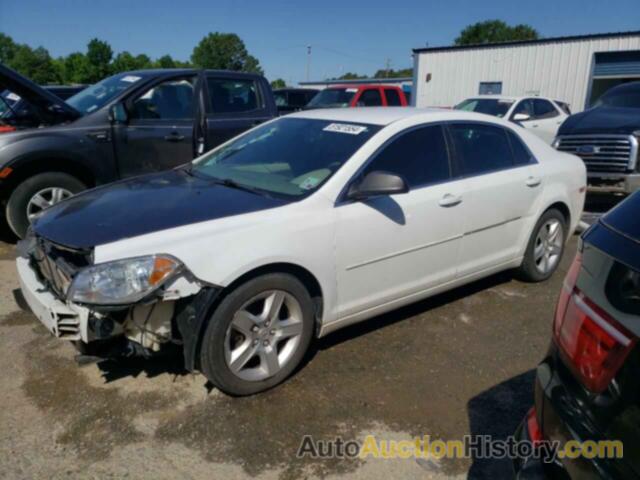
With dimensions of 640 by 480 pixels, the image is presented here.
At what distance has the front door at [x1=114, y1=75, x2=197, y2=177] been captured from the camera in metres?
5.76

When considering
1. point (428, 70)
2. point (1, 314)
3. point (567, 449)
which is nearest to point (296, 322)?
point (567, 449)

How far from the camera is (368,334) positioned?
3799 mm

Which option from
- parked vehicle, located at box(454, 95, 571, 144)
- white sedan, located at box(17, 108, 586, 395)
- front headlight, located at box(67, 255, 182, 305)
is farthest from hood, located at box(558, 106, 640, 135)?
Answer: front headlight, located at box(67, 255, 182, 305)

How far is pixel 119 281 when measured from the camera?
255 centimetres

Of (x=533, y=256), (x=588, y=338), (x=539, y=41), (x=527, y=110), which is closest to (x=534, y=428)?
(x=588, y=338)

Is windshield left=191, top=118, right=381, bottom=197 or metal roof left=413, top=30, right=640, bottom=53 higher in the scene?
metal roof left=413, top=30, right=640, bottom=53

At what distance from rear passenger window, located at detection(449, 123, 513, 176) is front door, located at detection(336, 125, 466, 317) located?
0.18m

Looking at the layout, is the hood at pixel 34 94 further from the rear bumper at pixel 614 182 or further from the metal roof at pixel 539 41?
the metal roof at pixel 539 41

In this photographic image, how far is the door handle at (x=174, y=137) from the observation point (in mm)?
5941

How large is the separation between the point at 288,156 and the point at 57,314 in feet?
5.82

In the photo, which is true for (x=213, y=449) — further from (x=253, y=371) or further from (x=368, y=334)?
(x=368, y=334)

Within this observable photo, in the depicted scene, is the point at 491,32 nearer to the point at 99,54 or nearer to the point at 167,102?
the point at 99,54

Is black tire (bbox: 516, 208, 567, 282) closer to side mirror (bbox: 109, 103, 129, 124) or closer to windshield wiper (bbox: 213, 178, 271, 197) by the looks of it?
windshield wiper (bbox: 213, 178, 271, 197)

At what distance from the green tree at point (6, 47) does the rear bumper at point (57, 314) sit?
117m
